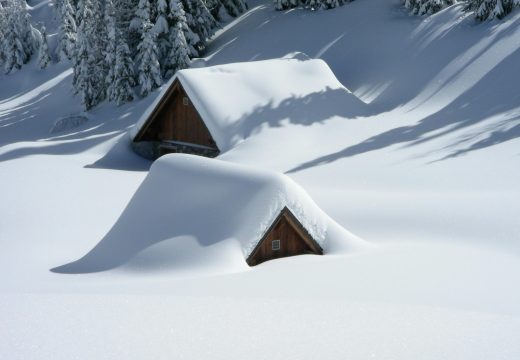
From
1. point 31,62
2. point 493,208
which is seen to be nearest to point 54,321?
point 493,208

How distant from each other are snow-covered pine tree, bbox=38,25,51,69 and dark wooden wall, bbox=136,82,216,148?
115ft

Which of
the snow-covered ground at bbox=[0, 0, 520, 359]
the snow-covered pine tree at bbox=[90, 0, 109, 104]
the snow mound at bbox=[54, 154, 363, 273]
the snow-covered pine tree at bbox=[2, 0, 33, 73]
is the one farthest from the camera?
the snow-covered pine tree at bbox=[2, 0, 33, 73]

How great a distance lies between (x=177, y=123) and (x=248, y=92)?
10.8 ft

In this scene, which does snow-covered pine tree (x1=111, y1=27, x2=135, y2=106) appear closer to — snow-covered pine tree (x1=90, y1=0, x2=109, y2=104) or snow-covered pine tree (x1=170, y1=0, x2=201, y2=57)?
snow-covered pine tree (x1=170, y1=0, x2=201, y2=57)

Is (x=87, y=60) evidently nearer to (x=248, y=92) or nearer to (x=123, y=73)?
(x=123, y=73)

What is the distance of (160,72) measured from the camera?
35000mm

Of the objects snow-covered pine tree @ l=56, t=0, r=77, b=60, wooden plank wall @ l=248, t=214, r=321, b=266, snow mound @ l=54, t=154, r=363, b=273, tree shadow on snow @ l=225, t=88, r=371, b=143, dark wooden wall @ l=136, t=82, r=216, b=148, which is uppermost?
snow-covered pine tree @ l=56, t=0, r=77, b=60

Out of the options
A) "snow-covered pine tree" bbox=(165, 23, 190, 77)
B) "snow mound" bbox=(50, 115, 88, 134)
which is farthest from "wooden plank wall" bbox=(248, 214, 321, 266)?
"snow mound" bbox=(50, 115, 88, 134)

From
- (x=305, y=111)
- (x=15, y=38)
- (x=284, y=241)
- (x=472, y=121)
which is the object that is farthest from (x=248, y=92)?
(x=15, y=38)

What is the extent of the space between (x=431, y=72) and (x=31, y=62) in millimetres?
45806

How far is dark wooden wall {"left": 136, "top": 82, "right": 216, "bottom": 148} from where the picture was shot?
25547 millimetres

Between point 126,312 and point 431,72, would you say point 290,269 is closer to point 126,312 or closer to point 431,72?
point 126,312

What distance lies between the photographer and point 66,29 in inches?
2112

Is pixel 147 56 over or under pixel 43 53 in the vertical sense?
under
